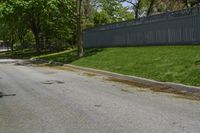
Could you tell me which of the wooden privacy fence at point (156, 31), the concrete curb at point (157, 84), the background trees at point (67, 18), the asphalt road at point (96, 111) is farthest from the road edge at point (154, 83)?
the background trees at point (67, 18)

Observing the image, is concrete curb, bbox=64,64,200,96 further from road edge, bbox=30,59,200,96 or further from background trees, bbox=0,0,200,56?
background trees, bbox=0,0,200,56

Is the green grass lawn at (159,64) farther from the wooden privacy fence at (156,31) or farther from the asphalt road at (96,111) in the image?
the asphalt road at (96,111)

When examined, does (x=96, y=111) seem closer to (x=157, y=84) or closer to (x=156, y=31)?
(x=157, y=84)

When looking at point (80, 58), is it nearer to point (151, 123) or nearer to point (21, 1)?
point (21, 1)

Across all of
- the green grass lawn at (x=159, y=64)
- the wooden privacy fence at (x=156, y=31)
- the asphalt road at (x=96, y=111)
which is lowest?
the asphalt road at (x=96, y=111)

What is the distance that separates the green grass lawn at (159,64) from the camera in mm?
16862

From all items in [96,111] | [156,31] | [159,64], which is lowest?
[96,111]

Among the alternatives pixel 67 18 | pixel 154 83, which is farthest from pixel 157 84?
pixel 67 18

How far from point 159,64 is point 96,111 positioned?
1005cm

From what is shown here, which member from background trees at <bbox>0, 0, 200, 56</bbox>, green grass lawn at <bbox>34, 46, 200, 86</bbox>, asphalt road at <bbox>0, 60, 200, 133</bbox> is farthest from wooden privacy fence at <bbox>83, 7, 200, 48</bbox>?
asphalt road at <bbox>0, 60, 200, 133</bbox>

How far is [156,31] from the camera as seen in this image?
95.2 feet

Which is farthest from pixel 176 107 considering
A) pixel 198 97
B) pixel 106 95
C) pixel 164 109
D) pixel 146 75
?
pixel 146 75

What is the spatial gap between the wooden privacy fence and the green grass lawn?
1541 mm

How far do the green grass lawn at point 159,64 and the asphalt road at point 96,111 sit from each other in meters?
2.05
